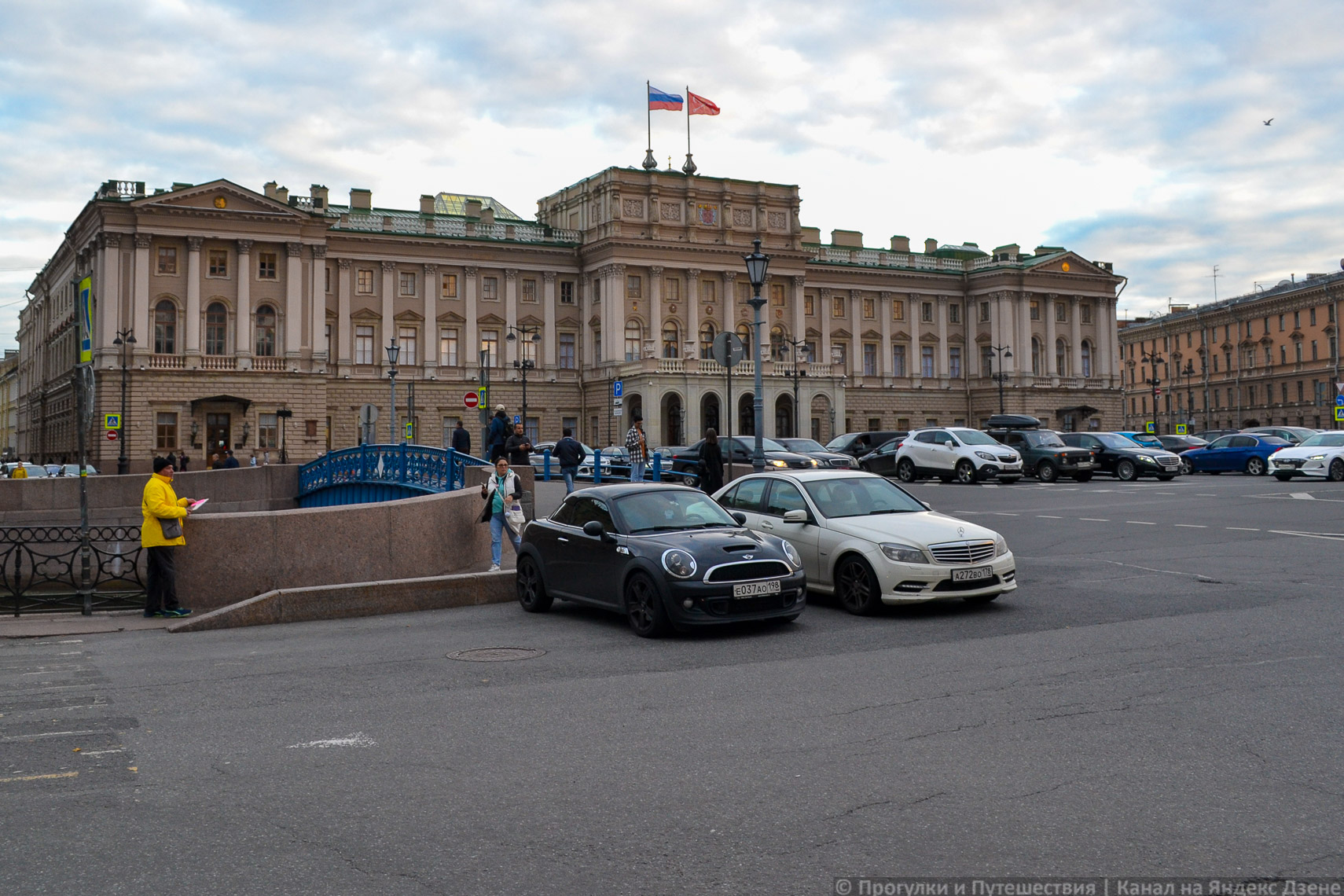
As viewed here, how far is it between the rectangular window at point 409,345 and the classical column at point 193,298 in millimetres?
13338

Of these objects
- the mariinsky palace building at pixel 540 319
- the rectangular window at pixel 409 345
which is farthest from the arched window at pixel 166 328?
the rectangular window at pixel 409 345

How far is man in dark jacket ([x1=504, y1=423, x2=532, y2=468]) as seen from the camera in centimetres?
2566

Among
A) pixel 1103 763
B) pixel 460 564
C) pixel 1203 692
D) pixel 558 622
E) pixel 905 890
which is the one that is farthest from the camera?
pixel 460 564

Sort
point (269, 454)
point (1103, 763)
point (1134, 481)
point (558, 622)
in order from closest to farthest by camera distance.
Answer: point (1103, 763)
point (558, 622)
point (1134, 481)
point (269, 454)

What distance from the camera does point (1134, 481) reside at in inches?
1494

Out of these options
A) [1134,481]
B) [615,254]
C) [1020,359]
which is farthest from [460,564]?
[1020,359]

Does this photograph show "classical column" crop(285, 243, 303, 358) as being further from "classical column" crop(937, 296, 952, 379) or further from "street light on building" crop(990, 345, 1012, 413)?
"classical column" crop(937, 296, 952, 379)

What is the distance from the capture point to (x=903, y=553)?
12.7 m

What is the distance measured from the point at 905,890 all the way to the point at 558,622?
872 centimetres

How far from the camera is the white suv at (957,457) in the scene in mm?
36812

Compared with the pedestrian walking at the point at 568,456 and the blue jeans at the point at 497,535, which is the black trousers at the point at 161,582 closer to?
the blue jeans at the point at 497,535

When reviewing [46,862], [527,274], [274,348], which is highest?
[527,274]

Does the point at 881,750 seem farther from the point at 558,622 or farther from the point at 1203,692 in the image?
the point at 558,622

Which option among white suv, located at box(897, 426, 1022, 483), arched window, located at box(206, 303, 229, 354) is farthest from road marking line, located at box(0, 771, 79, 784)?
arched window, located at box(206, 303, 229, 354)
